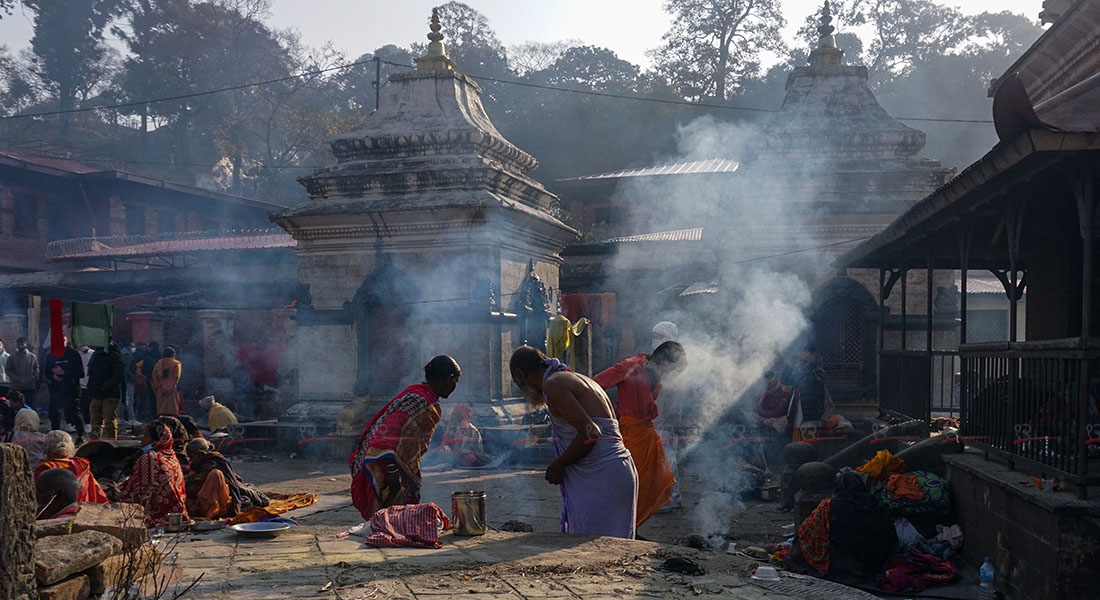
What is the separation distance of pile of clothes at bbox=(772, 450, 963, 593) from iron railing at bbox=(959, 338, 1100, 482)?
810 mm

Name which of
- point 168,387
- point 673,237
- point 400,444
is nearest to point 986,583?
point 400,444

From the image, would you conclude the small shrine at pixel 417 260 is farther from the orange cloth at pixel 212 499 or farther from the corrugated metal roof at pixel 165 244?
the corrugated metal roof at pixel 165 244

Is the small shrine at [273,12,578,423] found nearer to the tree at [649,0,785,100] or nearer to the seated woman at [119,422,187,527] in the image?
the seated woman at [119,422,187,527]

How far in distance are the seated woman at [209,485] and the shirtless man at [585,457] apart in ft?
11.8

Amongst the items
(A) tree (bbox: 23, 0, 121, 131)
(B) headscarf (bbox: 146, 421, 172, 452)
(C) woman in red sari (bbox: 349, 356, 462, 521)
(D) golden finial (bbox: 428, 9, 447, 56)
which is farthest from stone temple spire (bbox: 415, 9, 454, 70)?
(A) tree (bbox: 23, 0, 121, 131)

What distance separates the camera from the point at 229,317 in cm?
1994

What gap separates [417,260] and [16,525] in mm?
10588

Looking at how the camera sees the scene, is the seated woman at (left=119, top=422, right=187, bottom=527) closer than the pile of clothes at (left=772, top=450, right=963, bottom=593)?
No

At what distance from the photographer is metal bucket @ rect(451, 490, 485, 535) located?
5531 millimetres

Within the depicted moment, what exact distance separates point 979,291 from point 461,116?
15.5 meters

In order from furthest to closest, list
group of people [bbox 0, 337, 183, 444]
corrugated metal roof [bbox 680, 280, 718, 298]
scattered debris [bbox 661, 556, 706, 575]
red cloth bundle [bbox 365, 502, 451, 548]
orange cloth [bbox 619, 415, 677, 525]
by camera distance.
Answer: corrugated metal roof [bbox 680, 280, 718, 298] < group of people [bbox 0, 337, 183, 444] < orange cloth [bbox 619, 415, 677, 525] < red cloth bundle [bbox 365, 502, 451, 548] < scattered debris [bbox 661, 556, 706, 575]

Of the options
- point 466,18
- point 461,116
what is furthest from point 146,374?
point 466,18

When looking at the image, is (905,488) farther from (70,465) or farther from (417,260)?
(417,260)

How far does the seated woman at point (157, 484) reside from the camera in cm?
721
